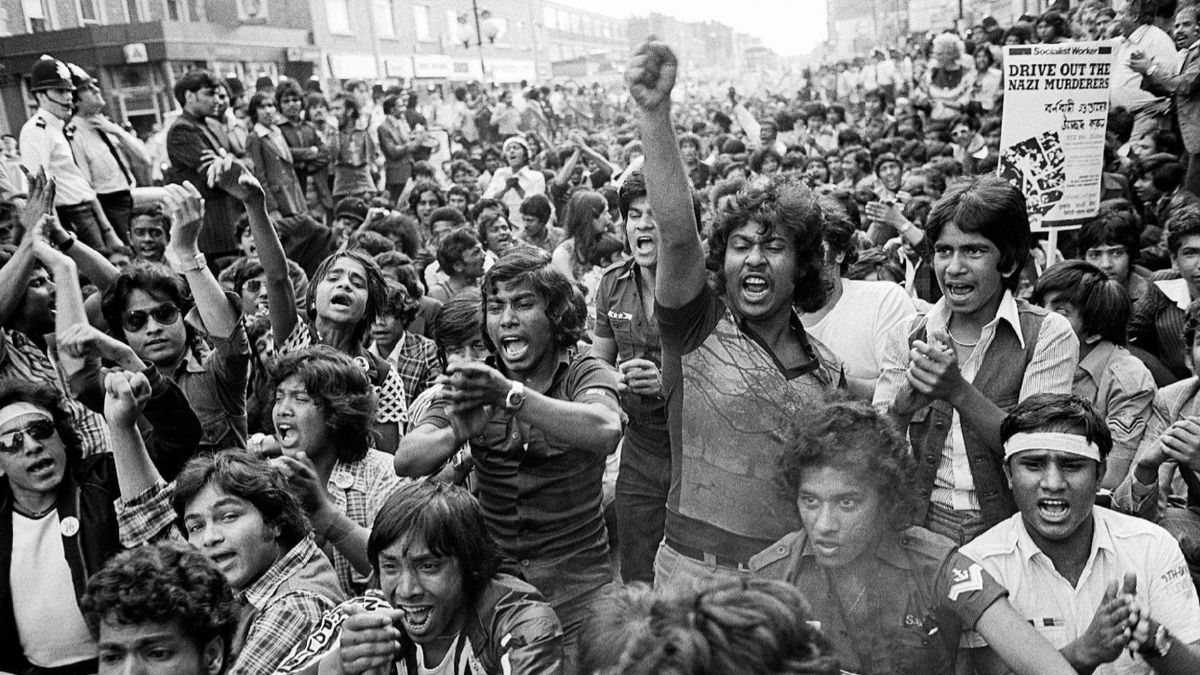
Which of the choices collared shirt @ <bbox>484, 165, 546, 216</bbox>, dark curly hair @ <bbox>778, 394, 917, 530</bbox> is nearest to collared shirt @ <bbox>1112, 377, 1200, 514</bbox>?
dark curly hair @ <bbox>778, 394, 917, 530</bbox>

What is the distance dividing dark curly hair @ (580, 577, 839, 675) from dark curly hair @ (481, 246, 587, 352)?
143 cm

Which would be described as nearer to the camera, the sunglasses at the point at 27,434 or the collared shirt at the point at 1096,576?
the collared shirt at the point at 1096,576

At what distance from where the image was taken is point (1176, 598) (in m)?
2.43

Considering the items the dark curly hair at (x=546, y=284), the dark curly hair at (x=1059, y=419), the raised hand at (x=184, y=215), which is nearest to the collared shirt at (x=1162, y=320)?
the dark curly hair at (x=1059, y=419)

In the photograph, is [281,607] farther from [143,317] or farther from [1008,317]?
[1008,317]

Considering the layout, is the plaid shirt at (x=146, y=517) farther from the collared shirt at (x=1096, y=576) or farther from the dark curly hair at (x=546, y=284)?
the collared shirt at (x=1096, y=576)

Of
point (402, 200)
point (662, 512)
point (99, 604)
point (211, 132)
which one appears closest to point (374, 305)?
point (662, 512)

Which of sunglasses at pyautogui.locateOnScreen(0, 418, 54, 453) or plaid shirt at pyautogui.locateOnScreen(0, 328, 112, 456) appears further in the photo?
plaid shirt at pyautogui.locateOnScreen(0, 328, 112, 456)

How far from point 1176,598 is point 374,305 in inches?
117

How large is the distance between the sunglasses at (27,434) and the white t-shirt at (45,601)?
0.23 m

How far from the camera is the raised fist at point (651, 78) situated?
2414 millimetres

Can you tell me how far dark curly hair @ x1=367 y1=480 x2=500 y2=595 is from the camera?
8.10 feet

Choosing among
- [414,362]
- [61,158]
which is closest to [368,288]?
[414,362]

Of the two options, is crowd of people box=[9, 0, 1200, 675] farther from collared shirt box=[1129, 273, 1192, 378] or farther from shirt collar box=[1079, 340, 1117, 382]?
collared shirt box=[1129, 273, 1192, 378]
